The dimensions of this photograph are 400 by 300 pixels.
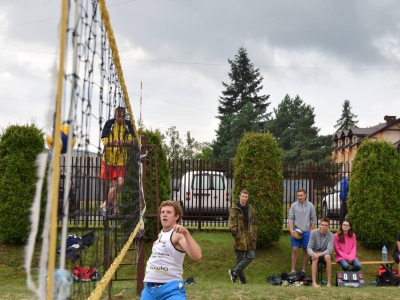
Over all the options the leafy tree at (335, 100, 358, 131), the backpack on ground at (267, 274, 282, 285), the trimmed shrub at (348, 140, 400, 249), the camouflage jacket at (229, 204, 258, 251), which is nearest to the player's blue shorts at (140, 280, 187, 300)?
the camouflage jacket at (229, 204, 258, 251)

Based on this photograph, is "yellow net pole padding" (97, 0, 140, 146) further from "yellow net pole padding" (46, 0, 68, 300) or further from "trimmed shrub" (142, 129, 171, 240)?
"trimmed shrub" (142, 129, 171, 240)

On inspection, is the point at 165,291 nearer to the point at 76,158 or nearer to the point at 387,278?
the point at 76,158

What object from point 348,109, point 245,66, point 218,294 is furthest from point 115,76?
point 348,109

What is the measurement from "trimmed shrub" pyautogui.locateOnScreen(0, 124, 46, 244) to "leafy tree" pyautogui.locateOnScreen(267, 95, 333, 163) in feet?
101

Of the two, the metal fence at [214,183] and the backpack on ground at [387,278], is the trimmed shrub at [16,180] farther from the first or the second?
the backpack on ground at [387,278]

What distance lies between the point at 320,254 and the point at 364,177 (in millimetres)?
3177

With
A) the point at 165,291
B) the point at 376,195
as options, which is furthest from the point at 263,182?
the point at 165,291

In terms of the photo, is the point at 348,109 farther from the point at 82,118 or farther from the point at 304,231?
the point at 82,118

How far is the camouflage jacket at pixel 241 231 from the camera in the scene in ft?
28.9

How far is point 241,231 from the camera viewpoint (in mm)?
8844

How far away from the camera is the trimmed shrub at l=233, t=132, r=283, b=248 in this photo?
1080 cm

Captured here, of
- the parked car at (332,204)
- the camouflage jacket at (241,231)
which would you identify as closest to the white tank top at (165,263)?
the camouflage jacket at (241,231)

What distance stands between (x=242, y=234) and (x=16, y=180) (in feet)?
17.0

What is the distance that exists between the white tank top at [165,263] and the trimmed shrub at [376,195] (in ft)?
26.0
